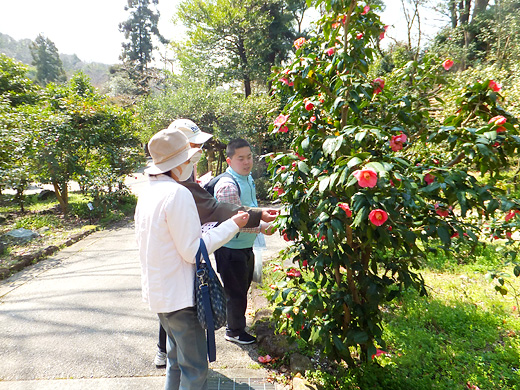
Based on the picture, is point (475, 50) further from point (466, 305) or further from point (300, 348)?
point (300, 348)

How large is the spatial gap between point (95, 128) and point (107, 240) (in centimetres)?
355

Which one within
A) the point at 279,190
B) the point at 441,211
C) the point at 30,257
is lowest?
the point at 30,257

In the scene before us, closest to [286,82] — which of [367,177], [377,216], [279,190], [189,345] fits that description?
[279,190]

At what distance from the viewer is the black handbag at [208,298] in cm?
166

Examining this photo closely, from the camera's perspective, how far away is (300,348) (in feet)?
8.30

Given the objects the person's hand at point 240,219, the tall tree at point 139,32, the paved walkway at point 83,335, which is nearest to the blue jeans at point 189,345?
the person's hand at point 240,219

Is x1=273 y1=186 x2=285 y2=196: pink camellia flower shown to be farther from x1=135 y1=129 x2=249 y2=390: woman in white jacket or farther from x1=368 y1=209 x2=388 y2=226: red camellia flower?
x1=368 y1=209 x2=388 y2=226: red camellia flower

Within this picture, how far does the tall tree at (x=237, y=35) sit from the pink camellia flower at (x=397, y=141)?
1790 cm

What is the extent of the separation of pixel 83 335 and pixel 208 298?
212 centimetres

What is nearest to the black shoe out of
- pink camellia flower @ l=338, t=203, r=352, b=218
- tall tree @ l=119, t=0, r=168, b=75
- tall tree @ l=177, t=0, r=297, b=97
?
pink camellia flower @ l=338, t=203, r=352, b=218

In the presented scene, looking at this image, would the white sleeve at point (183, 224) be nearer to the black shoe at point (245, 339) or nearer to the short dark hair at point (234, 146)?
the short dark hair at point (234, 146)

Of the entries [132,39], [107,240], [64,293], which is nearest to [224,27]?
[107,240]

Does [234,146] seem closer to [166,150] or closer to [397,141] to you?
[166,150]

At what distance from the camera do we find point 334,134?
1881mm
